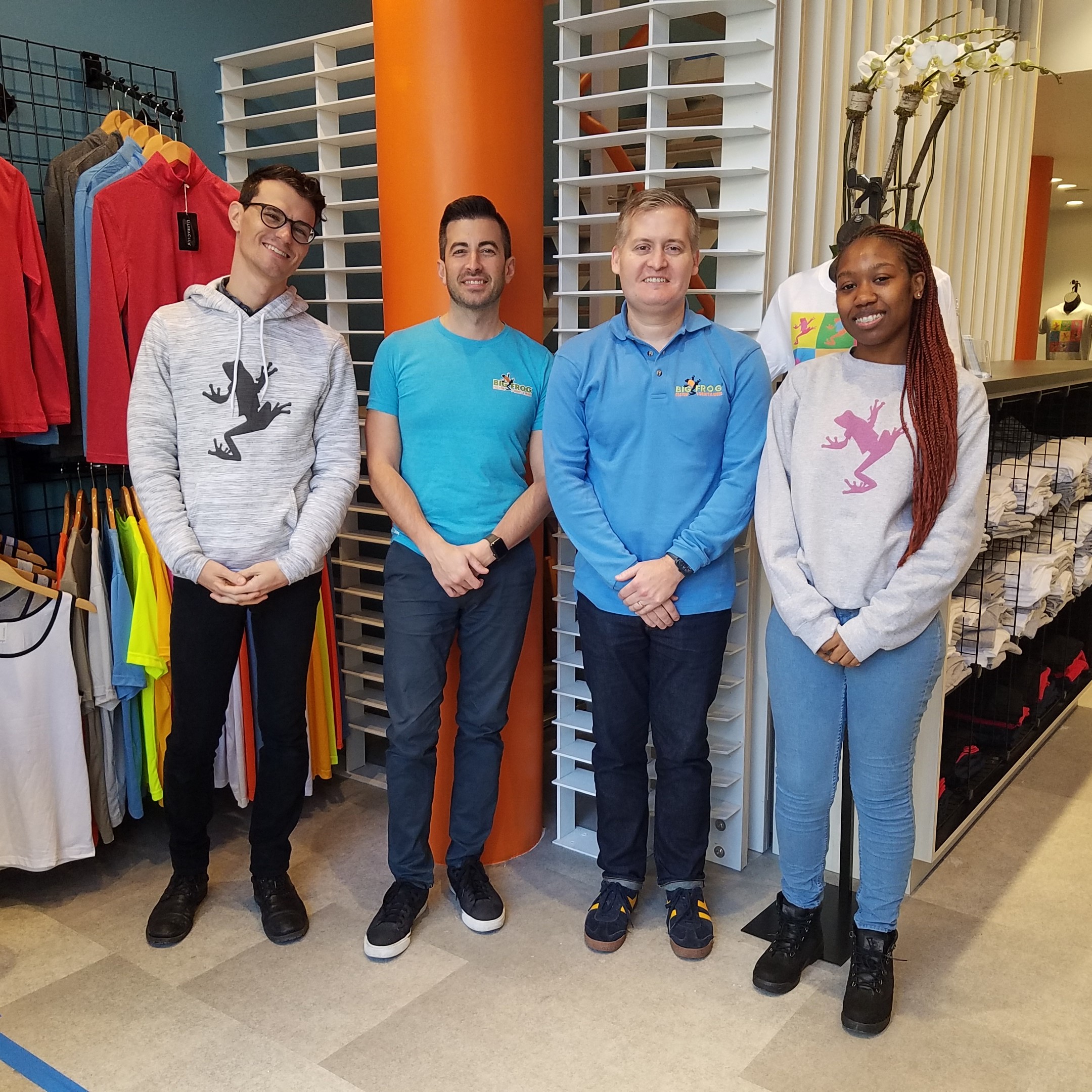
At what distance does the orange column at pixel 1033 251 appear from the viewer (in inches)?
364

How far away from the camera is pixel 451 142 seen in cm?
276

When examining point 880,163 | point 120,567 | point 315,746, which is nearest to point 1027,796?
point 880,163

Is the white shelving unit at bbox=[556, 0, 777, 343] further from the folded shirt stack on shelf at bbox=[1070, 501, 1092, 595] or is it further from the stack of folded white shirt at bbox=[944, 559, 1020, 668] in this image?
the folded shirt stack on shelf at bbox=[1070, 501, 1092, 595]

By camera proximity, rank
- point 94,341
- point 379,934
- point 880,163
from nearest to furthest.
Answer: point 379,934 → point 94,341 → point 880,163

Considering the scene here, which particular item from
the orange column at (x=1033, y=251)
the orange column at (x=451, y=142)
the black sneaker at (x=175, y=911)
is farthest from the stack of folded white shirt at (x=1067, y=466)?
the orange column at (x=1033, y=251)

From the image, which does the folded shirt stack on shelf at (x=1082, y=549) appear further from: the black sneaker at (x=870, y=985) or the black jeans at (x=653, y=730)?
the black sneaker at (x=870, y=985)

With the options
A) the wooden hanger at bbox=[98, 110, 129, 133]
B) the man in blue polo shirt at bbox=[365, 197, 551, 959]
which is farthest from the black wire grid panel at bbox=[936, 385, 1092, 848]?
the wooden hanger at bbox=[98, 110, 129, 133]

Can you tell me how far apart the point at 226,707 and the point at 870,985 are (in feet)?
5.45

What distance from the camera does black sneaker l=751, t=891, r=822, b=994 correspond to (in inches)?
94.7

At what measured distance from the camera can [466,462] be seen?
259cm

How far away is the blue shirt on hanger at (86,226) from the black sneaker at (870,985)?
8.01 feet

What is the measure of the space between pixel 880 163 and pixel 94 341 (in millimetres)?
2483

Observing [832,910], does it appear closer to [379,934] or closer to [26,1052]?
[379,934]

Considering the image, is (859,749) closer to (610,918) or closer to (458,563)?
(610,918)
